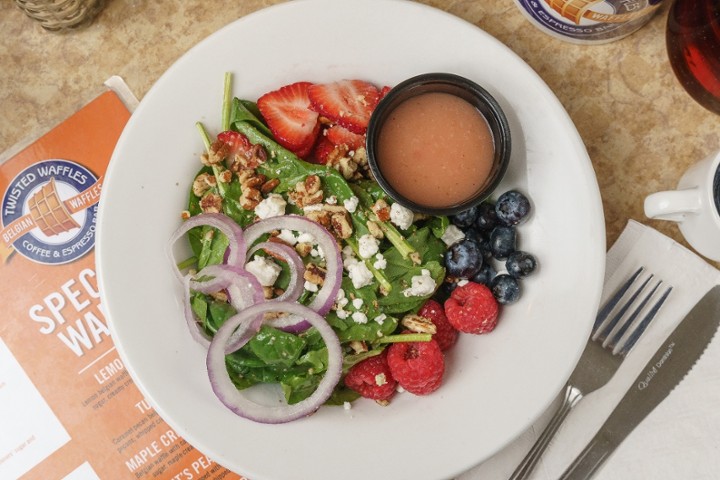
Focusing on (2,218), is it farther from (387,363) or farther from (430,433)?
(430,433)

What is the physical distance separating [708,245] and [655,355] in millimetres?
261

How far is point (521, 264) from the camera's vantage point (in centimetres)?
137

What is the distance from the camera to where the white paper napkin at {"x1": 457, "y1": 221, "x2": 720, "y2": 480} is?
1.48 meters

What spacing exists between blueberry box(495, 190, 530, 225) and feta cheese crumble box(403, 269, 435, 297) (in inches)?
7.5

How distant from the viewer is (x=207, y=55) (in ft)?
4.62

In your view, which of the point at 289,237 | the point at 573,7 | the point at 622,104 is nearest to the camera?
the point at 573,7

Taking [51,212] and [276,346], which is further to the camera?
[51,212]

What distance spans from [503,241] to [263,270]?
0.49m

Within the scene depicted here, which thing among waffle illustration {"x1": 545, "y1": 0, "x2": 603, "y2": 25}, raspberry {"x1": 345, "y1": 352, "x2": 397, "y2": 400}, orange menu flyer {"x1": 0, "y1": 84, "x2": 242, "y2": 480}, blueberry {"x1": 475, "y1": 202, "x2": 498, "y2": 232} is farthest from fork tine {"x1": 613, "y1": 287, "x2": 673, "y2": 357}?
orange menu flyer {"x1": 0, "y1": 84, "x2": 242, "y2": 480}

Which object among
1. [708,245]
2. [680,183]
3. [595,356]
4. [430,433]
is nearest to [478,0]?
[680,183]

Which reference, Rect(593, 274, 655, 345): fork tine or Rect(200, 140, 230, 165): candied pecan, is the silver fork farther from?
Rect(200, 140, 230, 165): candied pecan

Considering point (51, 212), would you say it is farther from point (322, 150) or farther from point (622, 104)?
point (622, 104)

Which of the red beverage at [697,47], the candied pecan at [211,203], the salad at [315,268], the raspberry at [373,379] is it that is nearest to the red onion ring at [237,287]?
the salad at [315,268]

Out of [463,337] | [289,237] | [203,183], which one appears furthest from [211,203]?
[463,337]
